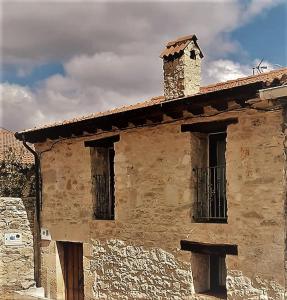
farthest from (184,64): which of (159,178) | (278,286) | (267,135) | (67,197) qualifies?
(278,286)

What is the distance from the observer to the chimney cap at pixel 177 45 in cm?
884

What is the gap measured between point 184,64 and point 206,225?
3.23 m

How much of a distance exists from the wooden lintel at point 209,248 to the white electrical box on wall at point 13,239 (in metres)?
4.87

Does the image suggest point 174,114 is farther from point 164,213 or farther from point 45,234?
point 45,234

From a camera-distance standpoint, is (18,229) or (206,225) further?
(18,229)

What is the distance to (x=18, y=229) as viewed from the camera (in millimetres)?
10898

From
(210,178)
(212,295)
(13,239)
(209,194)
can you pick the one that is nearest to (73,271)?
(13,239)

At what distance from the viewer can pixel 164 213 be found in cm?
793

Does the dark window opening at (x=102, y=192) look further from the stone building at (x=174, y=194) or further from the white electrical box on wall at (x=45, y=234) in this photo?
the white electrical box on wall at (x=45, y=234)

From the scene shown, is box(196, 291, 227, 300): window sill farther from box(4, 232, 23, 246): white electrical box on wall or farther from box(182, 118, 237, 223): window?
box(4, 232, 23, 246): white electrical box on wall

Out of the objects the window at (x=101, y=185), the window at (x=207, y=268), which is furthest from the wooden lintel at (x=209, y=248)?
the window at (x=101, y=185)

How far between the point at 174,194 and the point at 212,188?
25.6 inches

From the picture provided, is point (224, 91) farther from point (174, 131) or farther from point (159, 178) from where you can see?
point (159, 178)

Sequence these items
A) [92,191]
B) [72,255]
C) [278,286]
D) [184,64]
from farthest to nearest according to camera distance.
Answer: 1. [72,255]
2. [92,191]
3. [184,64]
4. [278,286]
